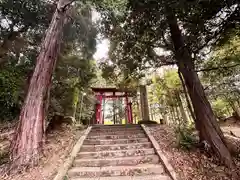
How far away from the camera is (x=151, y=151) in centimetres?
400

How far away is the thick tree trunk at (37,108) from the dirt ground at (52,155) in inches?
8.5

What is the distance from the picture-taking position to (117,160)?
3.65 meters

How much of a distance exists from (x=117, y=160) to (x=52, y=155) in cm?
159

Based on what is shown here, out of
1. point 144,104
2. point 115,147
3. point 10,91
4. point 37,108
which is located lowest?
point 115,147

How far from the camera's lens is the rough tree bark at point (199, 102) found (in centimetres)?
352

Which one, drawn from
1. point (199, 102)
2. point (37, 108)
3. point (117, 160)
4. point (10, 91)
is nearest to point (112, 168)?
point (117, 160)

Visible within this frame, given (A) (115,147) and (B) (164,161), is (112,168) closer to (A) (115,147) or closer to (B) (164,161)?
(A) (115,147)

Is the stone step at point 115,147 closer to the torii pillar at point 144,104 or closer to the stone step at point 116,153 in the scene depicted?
the stone step at point 116,153

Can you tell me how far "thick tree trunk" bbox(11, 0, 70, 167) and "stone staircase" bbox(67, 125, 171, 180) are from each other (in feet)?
3.38

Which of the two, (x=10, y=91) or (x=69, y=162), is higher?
(x=10, y=91)

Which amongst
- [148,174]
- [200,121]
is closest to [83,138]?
[148,174]

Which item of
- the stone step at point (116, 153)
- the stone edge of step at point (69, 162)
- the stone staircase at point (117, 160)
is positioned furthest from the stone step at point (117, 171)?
the stone step at point (116, 153)

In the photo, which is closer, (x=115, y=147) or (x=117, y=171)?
(x=117, y=171)

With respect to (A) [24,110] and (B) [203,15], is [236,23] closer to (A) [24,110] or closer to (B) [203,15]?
(B) [203,15]
